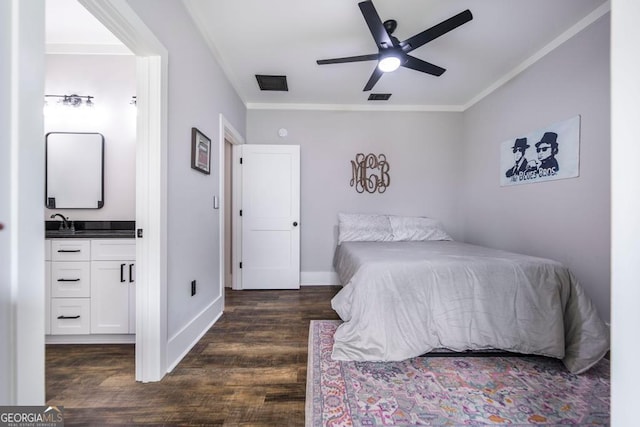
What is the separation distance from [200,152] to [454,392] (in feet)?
8.03

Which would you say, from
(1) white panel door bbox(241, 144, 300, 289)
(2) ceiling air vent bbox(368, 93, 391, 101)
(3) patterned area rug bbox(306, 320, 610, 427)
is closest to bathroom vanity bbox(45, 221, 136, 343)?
(3) patterned area rug bbox(306, 320, 610, 427)

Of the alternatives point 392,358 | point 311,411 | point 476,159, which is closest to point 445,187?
point 476,159

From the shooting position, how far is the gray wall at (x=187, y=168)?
173 centimetres

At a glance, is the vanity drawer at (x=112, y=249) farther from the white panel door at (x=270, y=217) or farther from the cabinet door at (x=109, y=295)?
the white panel door at (x=270, y=217)

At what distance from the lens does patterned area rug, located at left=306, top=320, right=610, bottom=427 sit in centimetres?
131

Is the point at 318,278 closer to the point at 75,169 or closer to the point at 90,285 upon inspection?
the point at 90,285

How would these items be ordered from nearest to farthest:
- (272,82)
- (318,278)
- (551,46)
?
(551,46) → (272,82) → (318,278)

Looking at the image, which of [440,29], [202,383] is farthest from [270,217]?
[440,29]

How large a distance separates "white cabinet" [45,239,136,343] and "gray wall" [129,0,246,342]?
423 mm

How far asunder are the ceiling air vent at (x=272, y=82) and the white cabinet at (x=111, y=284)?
2.22m

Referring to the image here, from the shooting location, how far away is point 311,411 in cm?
135

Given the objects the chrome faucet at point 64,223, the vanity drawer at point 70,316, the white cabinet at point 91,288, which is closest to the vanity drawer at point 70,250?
the white cabinet at point 91,288

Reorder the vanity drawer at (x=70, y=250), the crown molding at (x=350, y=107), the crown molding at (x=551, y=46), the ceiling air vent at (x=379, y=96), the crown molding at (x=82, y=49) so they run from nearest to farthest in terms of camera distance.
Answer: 1. the vanity drawer at (x=70, y=250)
2. the crown molding at (x=551, y=46)
3. the crown molding at (x=82, y=49)
4. the ceiling air vent at (x=379, y=96)
5. the crown molding at (x=350, y=107)

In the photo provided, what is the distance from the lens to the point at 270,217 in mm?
3547
